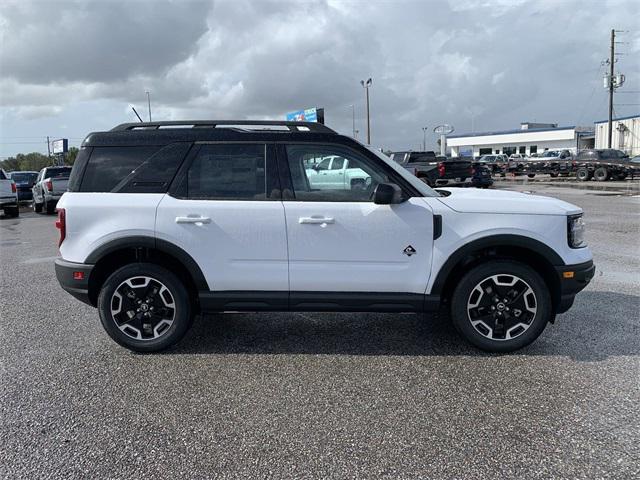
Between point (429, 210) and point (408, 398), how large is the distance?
1.51 meters

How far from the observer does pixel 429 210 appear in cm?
421

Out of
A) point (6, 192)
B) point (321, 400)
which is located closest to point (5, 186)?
point (6, 192)

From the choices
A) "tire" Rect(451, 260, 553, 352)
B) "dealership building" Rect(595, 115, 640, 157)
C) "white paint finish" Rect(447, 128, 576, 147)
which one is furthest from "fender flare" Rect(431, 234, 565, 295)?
"white paint finish" Rect(447, 128, 576, 147)

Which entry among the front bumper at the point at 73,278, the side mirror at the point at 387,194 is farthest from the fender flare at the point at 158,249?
the side mirror at the point at 387,194

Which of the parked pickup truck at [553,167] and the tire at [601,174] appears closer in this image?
the tire at [601,174]

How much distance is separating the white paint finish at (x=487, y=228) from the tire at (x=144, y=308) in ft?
7.10

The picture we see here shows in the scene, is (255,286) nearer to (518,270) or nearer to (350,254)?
(350,254)

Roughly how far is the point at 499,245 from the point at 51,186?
60.8 feet

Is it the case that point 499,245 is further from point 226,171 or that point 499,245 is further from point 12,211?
point 12,211

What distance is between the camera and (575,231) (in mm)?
4332

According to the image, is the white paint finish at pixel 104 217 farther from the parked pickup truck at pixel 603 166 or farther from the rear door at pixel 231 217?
the parked pickup truck at pixel 603 166

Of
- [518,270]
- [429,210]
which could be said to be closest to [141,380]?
[429,210]

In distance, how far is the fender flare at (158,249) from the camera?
4.31m

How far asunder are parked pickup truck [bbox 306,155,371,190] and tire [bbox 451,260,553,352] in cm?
120
